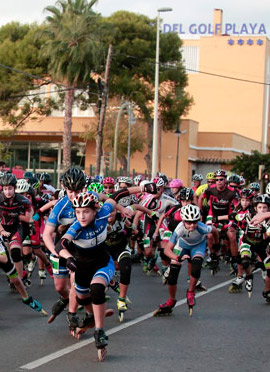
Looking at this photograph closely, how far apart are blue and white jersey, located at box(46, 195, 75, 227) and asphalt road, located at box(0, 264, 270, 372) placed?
1259 mm

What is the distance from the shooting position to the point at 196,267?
10328 millimetres

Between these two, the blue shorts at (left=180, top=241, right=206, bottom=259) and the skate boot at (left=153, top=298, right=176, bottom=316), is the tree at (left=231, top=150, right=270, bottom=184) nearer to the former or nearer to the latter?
the blue shorts at (left=180, top=241, right=206, bottom=259)

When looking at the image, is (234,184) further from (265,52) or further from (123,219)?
(265,52)

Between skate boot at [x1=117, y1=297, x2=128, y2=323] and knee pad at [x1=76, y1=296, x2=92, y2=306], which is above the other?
knee pad at [x1=76, y1=296, x2=92, y2=306]

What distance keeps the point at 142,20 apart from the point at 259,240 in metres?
42.4

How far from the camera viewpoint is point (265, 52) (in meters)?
72.3

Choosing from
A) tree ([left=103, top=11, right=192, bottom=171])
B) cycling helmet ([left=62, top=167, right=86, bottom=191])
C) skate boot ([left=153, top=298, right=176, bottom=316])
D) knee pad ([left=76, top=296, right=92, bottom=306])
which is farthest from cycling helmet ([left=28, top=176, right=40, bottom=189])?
tree ([left=103, top=11, right=192, bottom=171])

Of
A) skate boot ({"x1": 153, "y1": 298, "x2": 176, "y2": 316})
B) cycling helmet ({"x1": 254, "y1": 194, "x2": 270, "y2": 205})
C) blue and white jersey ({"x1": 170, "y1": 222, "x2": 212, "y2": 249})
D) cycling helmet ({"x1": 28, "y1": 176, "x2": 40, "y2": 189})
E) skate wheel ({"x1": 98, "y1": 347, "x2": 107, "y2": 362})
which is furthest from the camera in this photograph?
cycling helmet ({"x1": 28, "y1": 176, "x2": 40, "y2": 189})

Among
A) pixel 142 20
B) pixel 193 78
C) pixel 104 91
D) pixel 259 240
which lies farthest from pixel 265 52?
pixel 259 240

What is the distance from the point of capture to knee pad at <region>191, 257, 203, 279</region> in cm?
1027

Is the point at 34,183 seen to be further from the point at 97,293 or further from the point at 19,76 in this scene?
the point at 19,76

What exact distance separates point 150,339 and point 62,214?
1.76 m

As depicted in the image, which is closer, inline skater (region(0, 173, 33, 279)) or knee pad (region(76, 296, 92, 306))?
knee pad (region(76, 296, 92, 306))

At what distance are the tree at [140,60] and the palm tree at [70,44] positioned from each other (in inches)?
504
